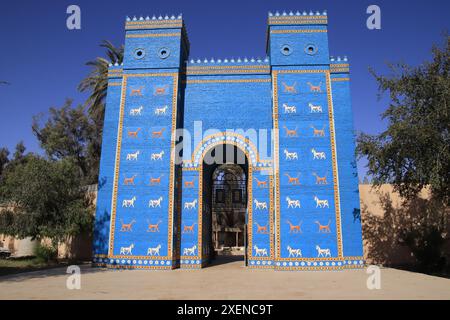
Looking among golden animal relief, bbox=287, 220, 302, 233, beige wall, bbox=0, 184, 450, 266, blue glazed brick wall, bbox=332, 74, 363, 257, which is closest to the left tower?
golden animal relief, bbox=287, 220, 302, 233

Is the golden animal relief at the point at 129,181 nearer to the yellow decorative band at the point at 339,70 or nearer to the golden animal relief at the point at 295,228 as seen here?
the golden animal relief at the point at 295,228

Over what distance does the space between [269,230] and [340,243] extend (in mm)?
2874

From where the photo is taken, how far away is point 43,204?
16.0 meters

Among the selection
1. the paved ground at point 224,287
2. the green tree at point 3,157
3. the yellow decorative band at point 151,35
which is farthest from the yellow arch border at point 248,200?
the green tree at point 3,157

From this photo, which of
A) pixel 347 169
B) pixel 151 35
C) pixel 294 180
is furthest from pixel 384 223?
pixel 151 35

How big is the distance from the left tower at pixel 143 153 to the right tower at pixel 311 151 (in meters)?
4.43

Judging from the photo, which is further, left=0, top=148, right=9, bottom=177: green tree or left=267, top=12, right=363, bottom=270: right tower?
left=0, top=148, right=9, bottom=177: green tree

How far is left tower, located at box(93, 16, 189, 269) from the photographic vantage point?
1412 cm

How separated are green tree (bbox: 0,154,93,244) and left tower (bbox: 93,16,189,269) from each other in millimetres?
2360

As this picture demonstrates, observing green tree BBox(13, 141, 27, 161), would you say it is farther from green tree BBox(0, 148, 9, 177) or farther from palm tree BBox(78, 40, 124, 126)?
palm tree BBox(78, 40, 124, 126)

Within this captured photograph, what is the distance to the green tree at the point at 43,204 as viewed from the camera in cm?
1595

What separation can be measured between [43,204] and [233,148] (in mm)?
9299

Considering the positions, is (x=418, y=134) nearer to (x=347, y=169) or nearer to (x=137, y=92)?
(x=347, y=169)

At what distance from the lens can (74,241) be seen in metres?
18.7
